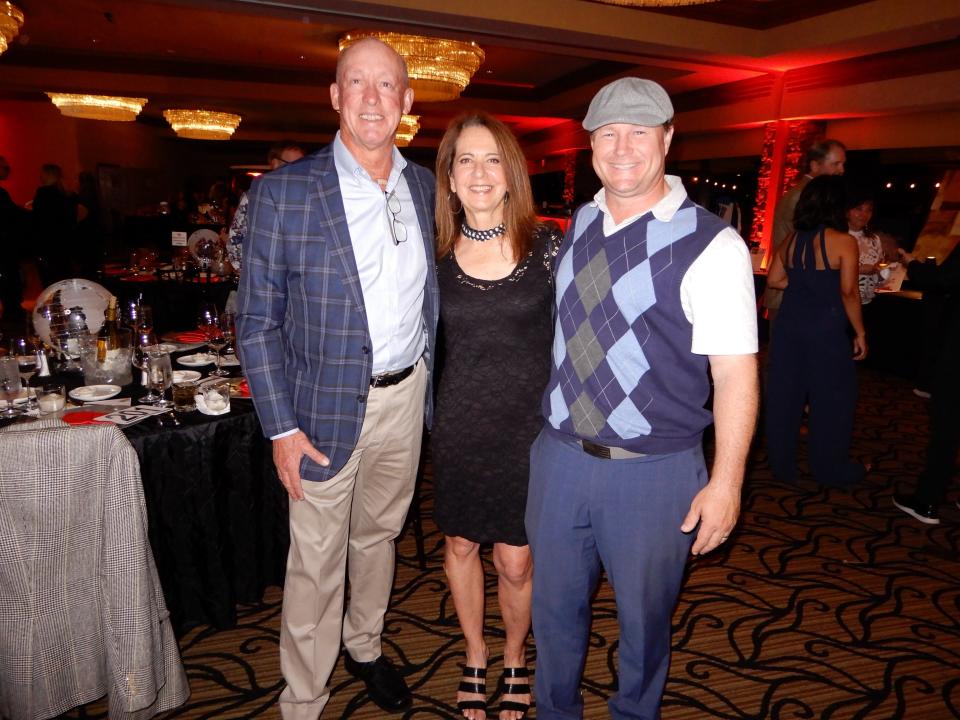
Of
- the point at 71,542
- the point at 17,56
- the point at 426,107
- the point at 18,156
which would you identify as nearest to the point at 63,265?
the point at 17,56

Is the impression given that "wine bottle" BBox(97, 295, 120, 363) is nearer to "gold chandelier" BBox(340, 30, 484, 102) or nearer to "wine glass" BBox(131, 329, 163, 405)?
"wine glass" BBox(131, 329, 163, 405)

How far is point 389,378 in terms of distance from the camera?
6.12 ft

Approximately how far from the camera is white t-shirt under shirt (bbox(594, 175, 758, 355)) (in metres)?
1.38

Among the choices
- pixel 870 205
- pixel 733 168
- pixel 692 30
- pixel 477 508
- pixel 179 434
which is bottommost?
pixel 477 508

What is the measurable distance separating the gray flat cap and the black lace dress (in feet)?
1.50

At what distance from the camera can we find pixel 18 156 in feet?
38.7

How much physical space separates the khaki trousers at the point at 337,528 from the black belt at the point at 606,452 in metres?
0.59

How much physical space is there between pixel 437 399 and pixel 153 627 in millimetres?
1000

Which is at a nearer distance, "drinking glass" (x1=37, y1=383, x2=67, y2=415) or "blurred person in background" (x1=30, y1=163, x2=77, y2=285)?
"drinking glass" (x1=37, y1=383, x2=67, y2=415)

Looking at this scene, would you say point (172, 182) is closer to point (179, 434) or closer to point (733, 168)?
point (733, 168)

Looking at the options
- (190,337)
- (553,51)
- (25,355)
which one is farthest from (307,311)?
(553,51)

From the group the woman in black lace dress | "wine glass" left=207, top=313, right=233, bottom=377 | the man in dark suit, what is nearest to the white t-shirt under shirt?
the woman in black lace dress

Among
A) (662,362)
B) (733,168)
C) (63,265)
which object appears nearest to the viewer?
(662,362)

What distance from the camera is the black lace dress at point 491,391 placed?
1.83 meters
